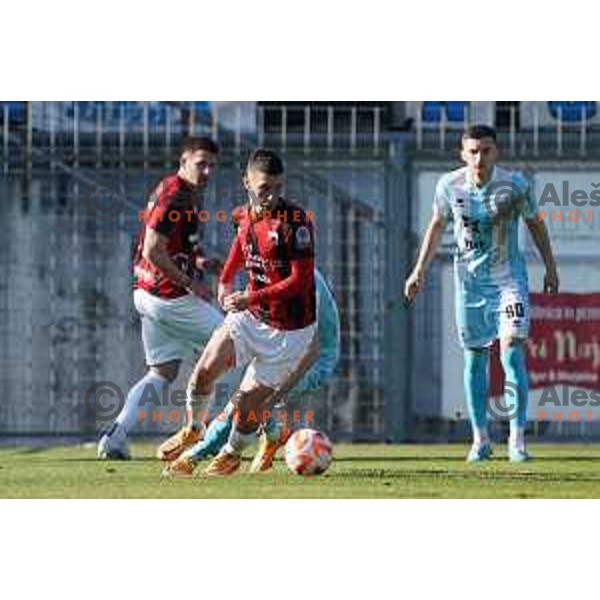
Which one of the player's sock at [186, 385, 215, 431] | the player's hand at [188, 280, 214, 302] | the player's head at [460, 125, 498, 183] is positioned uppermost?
the player's head at [460, 125, 498, 183]

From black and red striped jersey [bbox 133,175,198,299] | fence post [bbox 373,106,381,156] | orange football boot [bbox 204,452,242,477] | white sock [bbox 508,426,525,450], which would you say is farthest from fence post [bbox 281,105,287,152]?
white sock [bbox 508,426,525,450]

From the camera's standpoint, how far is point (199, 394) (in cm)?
984

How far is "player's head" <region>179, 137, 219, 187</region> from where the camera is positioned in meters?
9.98

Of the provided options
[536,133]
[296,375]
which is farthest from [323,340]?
[536,133]

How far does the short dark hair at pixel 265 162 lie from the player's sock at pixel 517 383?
1360mm

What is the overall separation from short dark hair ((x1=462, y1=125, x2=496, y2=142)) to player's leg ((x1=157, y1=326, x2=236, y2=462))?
1496mm

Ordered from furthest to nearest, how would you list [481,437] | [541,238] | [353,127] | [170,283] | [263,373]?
[353,127]
[481,437]
[170,283]
[541,238]
[263,373]

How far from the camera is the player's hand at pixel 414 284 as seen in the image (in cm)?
1025

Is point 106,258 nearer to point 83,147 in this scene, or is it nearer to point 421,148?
point 83,147

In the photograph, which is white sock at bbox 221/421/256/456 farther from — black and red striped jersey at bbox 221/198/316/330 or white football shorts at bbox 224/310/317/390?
black and red striped jersey at bbox 221/198/316/330

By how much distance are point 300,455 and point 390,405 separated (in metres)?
1.46

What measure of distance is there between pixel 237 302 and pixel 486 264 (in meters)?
1.28

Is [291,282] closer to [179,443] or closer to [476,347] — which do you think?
[179,443]
